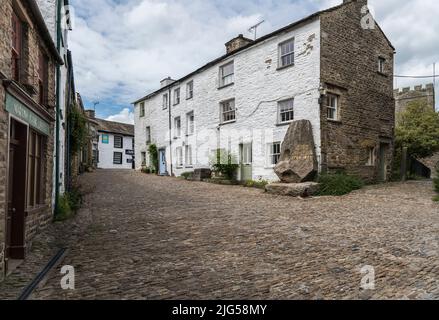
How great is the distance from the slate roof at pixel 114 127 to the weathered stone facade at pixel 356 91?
31.5m

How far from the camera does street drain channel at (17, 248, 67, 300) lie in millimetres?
4118

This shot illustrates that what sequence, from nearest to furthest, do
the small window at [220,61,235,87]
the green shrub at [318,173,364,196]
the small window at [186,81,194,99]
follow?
the green shrub at [318,173,364,196] → the small window at [220,61,235,87] → the small window at [186,81,194,99]

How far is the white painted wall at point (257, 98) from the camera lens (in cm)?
1538

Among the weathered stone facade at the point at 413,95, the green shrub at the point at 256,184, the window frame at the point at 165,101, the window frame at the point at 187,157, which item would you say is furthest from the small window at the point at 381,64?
the window frame at the point at 165,101

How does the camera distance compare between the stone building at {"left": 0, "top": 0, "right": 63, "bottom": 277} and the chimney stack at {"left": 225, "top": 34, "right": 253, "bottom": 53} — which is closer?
the stone building at {"left": 0, "top": 0, "right": 63, "bottom": 277}

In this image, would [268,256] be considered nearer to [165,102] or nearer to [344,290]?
[344,290]

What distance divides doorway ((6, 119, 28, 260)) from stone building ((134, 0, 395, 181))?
11.8 m

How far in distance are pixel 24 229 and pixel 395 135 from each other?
1989cm

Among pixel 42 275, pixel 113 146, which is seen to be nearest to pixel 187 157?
pixel 42 275

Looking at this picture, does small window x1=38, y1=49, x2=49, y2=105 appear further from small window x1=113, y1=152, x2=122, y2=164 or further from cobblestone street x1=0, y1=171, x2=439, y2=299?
small window x1=113, y1=152, x2=122, y2=164

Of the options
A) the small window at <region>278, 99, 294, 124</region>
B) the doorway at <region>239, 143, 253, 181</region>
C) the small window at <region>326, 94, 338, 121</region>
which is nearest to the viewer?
the small window at <region>326, 94, 338, 121</region>

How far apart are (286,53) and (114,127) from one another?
31.4m

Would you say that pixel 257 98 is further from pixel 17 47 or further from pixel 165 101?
pixel 17 47

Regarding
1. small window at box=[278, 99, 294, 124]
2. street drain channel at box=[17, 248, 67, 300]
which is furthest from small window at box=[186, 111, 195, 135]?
street drain channel at box=[17, 248, 67, 300]
